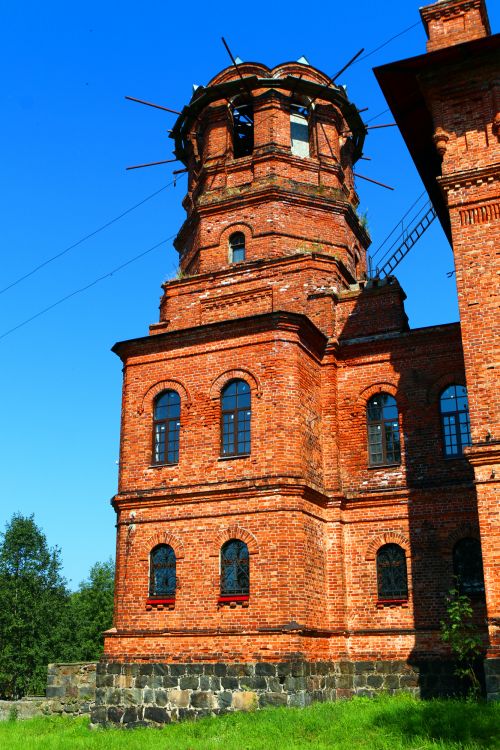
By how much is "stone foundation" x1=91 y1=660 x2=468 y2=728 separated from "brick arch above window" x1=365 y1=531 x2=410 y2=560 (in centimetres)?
225

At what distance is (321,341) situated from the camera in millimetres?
18469

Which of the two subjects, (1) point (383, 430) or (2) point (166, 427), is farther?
(2) point (166, 427)

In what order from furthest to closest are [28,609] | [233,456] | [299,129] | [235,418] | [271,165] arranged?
1. [28,609]
2. [299,129]
3. [271,165]
4. [235,418]
5. [233,456]

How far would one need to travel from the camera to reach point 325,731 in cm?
1226

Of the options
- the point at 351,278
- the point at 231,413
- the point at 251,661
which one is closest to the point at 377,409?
the point at 231,413

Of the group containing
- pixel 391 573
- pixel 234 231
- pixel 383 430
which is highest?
pixel 234 231

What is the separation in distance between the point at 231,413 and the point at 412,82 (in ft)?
26.8

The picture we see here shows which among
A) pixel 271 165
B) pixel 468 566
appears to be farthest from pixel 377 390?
pixel 271 165

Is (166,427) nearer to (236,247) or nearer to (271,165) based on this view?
(236,247)

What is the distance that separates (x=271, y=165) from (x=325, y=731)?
1512 centimetres

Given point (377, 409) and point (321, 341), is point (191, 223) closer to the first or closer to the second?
point (321, 341)

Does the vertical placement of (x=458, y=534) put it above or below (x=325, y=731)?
above

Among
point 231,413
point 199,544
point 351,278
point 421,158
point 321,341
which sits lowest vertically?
point 199,544

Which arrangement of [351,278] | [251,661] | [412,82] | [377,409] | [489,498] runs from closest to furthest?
[489,498]
[251,661]
[412,82]
[377,409]
[351,278]
